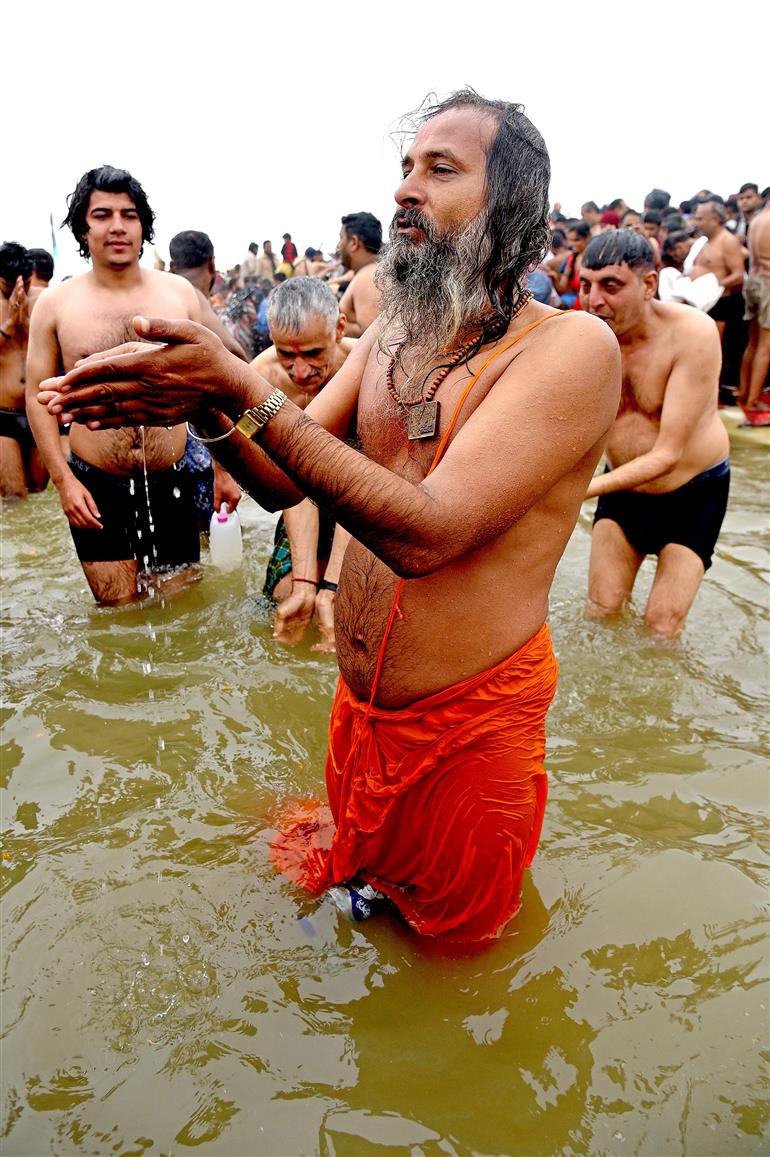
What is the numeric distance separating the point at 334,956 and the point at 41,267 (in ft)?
23.8

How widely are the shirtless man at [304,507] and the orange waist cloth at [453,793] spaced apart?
1.81 m

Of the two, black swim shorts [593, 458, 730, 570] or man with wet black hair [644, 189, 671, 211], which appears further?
man with wet black hair [644, 189, 671, 211]

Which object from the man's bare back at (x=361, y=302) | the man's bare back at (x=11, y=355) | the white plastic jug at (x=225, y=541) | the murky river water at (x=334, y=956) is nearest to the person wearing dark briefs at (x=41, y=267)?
the man's bare back at (x=11, y=355)

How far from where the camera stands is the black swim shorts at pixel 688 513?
161 inches

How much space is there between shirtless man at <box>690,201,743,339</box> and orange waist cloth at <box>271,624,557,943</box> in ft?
26.4

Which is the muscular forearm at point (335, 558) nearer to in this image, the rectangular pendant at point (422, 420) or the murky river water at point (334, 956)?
the murky river water at point (334, 956)

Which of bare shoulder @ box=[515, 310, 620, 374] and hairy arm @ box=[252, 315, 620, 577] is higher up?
bare shoulder @ box=[515, 310, 620, 374]

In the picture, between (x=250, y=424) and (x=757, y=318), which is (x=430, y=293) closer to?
(x=250, y=424)

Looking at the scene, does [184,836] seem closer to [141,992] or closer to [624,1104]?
[141,992]

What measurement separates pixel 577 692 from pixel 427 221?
2.46 metres

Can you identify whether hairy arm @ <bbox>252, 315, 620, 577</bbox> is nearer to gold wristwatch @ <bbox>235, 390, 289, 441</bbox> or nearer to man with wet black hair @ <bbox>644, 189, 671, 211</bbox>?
gold wristwatch @ <bbox>235, 390, 289, 441</bbox>

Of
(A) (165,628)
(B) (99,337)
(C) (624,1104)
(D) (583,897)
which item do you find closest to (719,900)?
(D) (583,897)

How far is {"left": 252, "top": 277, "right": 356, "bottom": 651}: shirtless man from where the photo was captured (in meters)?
3.94

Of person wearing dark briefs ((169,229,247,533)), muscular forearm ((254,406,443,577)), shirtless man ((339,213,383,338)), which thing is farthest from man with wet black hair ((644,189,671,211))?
muscular forearm ((254,406,443,577))
